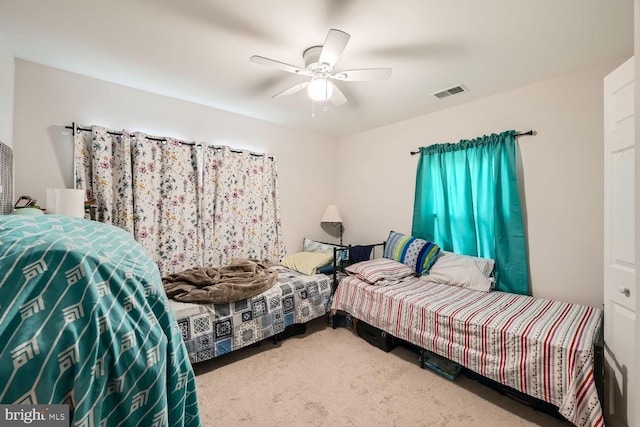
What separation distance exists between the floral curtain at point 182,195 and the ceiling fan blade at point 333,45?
1.91m

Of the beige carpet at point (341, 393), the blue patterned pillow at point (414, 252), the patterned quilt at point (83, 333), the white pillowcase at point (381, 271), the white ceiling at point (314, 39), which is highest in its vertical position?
the white ceiling at point (314, 39)

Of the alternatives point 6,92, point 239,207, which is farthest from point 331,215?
point 6,92

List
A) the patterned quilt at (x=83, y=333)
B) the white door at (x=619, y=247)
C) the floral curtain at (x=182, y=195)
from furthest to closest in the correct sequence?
the floral curtain at (x=182, y=195) → the white door at (x=619, y=247) → the patterned quilt at (x=83, y=333)

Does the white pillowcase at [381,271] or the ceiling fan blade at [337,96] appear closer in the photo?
the ceiling fan blade at [337,96]

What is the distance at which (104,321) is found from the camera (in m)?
0.59

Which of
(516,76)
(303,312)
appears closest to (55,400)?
(303,312)

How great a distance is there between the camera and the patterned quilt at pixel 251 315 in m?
2.26

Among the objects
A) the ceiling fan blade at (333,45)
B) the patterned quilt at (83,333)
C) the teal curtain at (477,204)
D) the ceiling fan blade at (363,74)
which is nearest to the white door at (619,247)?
the teal curtain at (477,204)

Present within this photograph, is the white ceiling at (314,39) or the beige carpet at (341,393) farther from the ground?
the white ceiling at (314,39)

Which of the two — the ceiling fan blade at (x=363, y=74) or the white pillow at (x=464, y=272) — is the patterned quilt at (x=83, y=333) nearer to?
the ceiling fan blade at (x=363, y=74)

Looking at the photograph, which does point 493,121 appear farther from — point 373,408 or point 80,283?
point 80,283

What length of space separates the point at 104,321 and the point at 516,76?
3.18m

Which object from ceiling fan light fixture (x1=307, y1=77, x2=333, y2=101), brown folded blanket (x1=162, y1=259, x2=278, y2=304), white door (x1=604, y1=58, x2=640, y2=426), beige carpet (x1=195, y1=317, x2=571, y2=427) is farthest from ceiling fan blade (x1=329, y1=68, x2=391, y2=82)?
beige carpet (x1=195, y1=317, x2=571, y2=427)

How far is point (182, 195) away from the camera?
3.02 m
